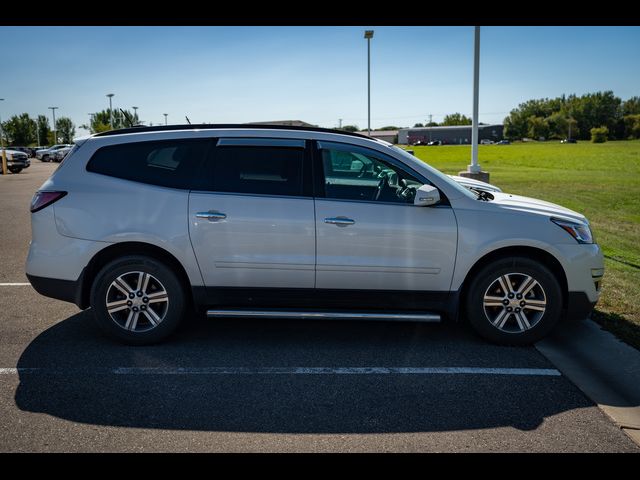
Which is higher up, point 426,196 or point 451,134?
point 451,134

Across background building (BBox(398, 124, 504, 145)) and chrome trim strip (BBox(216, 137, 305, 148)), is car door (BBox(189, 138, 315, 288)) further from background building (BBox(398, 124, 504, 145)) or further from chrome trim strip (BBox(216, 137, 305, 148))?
background building (BBox(398, 124, 504, 145))

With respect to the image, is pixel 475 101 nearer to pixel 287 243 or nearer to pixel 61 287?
pixel 287 243

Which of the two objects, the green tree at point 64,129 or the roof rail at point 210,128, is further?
the green tree at point 64,129

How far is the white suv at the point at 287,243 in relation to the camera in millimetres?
4746

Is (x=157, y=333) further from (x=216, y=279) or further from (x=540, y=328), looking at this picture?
(x=540, y=328)

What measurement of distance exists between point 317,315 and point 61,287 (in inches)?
87.0

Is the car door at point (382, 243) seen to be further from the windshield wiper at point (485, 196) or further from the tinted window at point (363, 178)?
the windshield wiper at point (485, 196)

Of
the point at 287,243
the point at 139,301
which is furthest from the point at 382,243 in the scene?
the point at 139,301

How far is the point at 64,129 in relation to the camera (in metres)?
106

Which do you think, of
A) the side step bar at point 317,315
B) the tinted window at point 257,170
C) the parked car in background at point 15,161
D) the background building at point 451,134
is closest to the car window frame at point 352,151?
the tinted window at point 257,170

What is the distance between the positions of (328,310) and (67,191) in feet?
8.08

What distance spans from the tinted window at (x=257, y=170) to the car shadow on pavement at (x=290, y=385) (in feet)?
4.52
